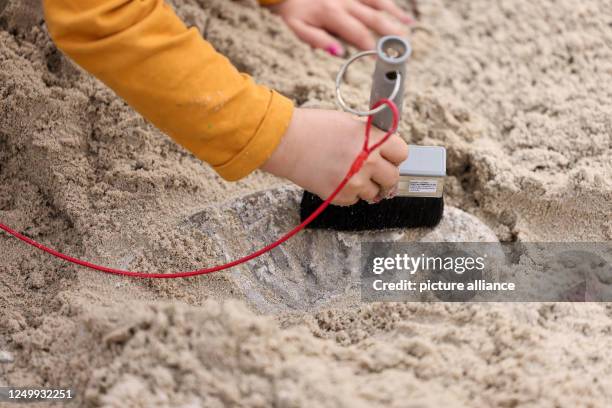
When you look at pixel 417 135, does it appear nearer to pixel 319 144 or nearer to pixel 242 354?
pixel 319 144

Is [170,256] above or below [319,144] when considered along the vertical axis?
below

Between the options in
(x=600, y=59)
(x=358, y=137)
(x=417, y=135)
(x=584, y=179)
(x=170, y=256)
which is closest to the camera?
(x=358, y=137)

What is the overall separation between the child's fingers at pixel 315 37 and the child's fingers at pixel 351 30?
4cm

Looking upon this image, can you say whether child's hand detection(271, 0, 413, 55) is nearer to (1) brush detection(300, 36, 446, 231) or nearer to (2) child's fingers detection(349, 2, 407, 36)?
(2) child's fingers detection(349, 2, 407, 36)

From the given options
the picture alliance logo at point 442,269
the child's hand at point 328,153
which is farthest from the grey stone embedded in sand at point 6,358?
the picture alliance logo at point 442,269

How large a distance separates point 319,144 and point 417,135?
1.32 feet

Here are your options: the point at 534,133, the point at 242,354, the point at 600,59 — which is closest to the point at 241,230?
the point at 242,354

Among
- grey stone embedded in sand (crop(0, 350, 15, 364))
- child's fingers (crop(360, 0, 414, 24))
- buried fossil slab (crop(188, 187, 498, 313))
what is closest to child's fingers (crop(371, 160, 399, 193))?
buried fossil slab (crop(188, 187, 498, 313))

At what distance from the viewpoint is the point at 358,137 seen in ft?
3.11

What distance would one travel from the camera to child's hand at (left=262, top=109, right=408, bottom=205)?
3.12 ft

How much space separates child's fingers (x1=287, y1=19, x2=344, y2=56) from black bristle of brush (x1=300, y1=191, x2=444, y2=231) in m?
0.54

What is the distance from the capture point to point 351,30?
1551 mm

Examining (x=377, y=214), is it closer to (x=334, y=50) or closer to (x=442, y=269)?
(x=442, y=269)

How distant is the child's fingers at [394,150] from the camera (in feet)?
3.15
